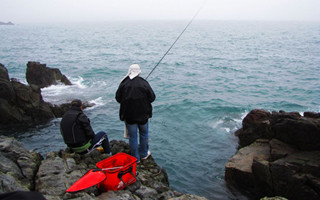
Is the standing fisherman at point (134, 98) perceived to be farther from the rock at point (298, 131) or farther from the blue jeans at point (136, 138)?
the rock at point (298, 131)

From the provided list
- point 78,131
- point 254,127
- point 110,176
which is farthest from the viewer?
point 254,127

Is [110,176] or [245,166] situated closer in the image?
[110,176]

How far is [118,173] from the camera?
5238 millimetres

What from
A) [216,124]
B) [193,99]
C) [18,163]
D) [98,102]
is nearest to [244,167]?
[18,163]

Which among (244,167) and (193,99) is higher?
(244,167)

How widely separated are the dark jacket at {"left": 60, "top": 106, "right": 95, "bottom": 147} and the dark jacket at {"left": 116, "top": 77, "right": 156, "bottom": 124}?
0.82m

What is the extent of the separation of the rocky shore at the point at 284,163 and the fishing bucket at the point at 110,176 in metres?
3.80

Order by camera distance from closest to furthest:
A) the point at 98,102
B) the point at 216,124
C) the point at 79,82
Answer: the point at 216,124 → the point at 98,102 → the point at 79,82

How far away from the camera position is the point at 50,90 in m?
19.8

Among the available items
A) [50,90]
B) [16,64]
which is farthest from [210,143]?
[16,64]

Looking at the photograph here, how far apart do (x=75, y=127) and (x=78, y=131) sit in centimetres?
13

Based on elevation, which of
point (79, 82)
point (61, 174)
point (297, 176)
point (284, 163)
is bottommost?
point (79, 82)

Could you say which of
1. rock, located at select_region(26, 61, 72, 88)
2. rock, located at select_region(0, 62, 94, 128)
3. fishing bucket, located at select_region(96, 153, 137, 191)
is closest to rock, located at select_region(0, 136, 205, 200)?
fishing bucket, located at select_region(96, 153, 137, 191)

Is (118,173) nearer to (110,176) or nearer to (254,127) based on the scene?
(110,176)
